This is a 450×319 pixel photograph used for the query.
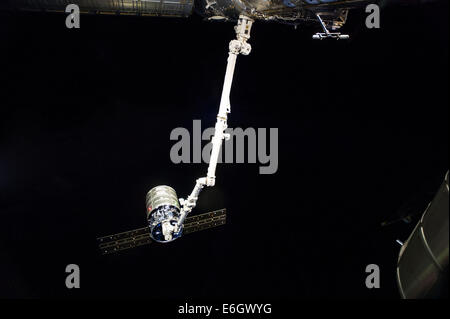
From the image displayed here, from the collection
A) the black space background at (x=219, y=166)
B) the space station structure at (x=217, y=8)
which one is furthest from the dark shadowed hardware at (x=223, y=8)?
the black space background at (x=219, y=166)

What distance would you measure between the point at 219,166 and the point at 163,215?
0.89 m

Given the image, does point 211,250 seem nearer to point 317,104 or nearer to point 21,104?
point 317,104

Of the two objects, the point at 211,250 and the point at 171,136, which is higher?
the point at 171,136

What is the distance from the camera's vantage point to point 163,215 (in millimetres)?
2271

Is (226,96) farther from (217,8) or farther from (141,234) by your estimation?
(141,234)

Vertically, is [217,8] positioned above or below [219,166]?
above

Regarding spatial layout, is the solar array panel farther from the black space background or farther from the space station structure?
the space station structure

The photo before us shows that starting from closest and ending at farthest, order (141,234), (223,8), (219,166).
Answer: (223,8) < (141,234) < (219,166)

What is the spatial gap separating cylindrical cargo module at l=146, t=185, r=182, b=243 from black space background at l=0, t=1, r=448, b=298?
0.45m

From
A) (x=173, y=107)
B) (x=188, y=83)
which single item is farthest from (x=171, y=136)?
(x=188, y=83)

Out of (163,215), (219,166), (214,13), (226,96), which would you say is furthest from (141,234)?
(214,13)

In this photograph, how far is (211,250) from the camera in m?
3.05

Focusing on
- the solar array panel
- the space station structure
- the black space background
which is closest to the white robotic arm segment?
the space station structure
